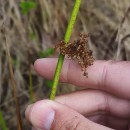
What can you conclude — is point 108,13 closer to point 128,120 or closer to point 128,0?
point 128,0

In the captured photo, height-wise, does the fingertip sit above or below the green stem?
below

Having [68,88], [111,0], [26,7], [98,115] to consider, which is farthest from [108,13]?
[98,115]

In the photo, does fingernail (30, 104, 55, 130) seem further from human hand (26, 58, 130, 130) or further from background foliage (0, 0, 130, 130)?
background foliage (0, 0, 130, 130)

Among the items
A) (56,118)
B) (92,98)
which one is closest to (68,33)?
(56,118)

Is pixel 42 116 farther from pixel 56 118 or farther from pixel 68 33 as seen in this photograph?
pixel 68 33

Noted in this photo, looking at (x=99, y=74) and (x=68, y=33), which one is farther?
(x=99, y=74)

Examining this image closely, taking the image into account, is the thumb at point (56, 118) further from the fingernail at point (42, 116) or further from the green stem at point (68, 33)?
the green stem at point (68, 33)

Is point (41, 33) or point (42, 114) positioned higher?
point (41, 33)

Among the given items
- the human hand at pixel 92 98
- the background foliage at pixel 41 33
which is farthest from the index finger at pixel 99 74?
the background foliage at pixel 41 33

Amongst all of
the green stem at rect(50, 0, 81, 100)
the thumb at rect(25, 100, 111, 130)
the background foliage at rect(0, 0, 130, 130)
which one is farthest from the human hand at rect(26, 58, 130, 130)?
the background foliage at rect(0, 0, 130, 130)
